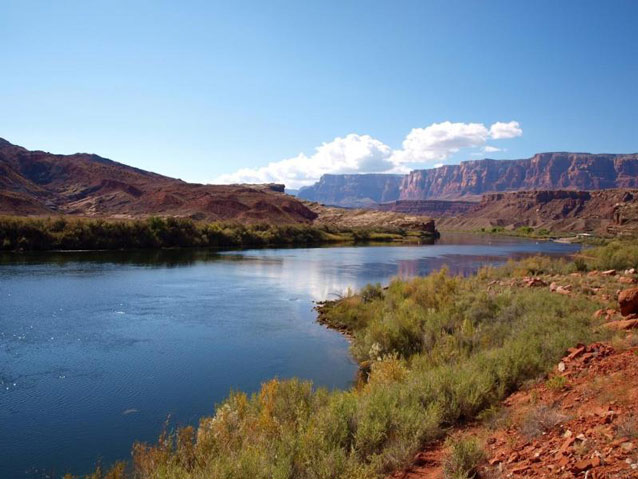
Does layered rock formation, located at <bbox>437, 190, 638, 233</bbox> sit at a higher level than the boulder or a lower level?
higher

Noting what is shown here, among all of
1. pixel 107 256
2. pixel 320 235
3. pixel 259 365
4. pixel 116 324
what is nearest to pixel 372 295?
pixel 259 365

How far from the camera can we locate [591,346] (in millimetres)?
7605

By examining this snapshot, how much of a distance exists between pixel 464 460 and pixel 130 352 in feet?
39.4

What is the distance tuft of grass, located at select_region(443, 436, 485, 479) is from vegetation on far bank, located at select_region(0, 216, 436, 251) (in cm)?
4749

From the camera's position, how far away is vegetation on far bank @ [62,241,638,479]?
5.43 metres

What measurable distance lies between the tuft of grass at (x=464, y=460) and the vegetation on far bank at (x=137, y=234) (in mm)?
47485

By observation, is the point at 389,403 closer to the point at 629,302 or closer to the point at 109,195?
the point at 629,302

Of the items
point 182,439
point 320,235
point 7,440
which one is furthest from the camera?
point 320,235

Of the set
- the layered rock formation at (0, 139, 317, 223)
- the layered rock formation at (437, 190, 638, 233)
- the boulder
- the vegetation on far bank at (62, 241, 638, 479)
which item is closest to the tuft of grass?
the vegetation on far bank at (62, 241, 638, 479)

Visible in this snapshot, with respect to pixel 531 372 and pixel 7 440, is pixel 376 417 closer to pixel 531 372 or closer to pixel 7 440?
pixel 531 372

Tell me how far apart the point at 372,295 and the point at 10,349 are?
13480 mm

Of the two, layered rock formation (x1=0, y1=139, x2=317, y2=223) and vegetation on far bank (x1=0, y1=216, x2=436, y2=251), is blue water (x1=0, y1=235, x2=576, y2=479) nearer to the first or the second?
vegetation on far bank (x1=0, y1=216, x2=436, y2=251)

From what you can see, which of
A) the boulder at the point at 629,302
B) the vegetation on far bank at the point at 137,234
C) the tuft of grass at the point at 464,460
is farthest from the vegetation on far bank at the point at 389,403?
the vegetation on far bank at the point at 137,234

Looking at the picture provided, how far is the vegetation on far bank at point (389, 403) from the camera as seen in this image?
17.8ft
